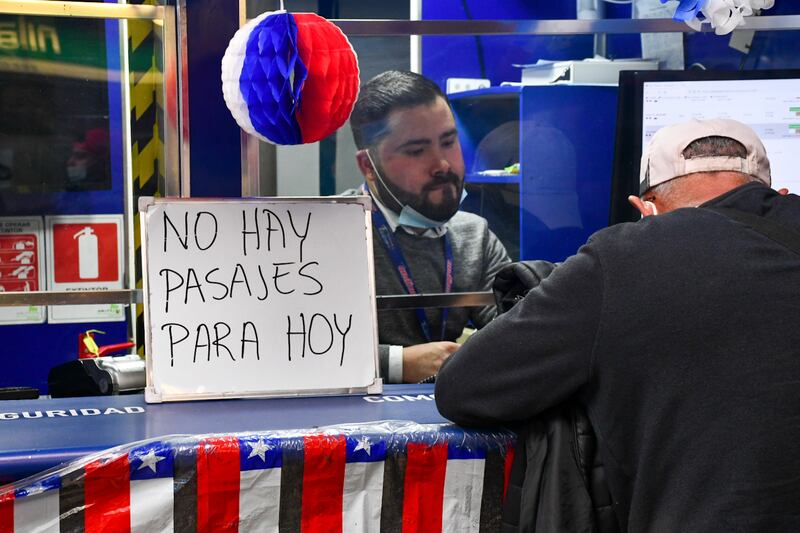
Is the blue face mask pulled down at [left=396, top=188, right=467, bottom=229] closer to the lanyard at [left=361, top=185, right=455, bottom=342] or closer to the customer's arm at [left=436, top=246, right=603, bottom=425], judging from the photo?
the lanyard at [left=361, top=185, right=455, bottom=342]

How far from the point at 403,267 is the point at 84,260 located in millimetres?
846

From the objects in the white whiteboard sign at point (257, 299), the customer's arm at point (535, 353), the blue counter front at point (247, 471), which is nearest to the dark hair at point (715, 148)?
the customer's arm at point (535, 353)

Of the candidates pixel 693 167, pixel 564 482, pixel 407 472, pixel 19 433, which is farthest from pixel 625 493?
pixel 19 433

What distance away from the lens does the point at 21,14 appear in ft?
8.07

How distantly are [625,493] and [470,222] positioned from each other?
127 cm

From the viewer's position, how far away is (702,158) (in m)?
1.76

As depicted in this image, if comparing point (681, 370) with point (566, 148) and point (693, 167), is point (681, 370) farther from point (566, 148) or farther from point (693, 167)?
point (566, 148)

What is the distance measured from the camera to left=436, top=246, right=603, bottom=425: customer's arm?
1.58 m

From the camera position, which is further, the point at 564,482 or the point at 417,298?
the point at 417,298

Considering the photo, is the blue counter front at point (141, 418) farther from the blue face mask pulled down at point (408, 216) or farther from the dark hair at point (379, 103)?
the dark hair at point (379, 103)

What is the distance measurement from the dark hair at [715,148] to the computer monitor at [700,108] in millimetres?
964

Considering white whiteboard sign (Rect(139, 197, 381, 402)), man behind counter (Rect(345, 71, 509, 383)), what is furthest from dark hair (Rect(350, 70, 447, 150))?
white whiteboard sign (Rect(139, 197, 381, 402))

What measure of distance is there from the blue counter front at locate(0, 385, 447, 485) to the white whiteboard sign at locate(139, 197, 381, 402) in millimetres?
52

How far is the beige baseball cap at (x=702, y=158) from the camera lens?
68.9 inches
